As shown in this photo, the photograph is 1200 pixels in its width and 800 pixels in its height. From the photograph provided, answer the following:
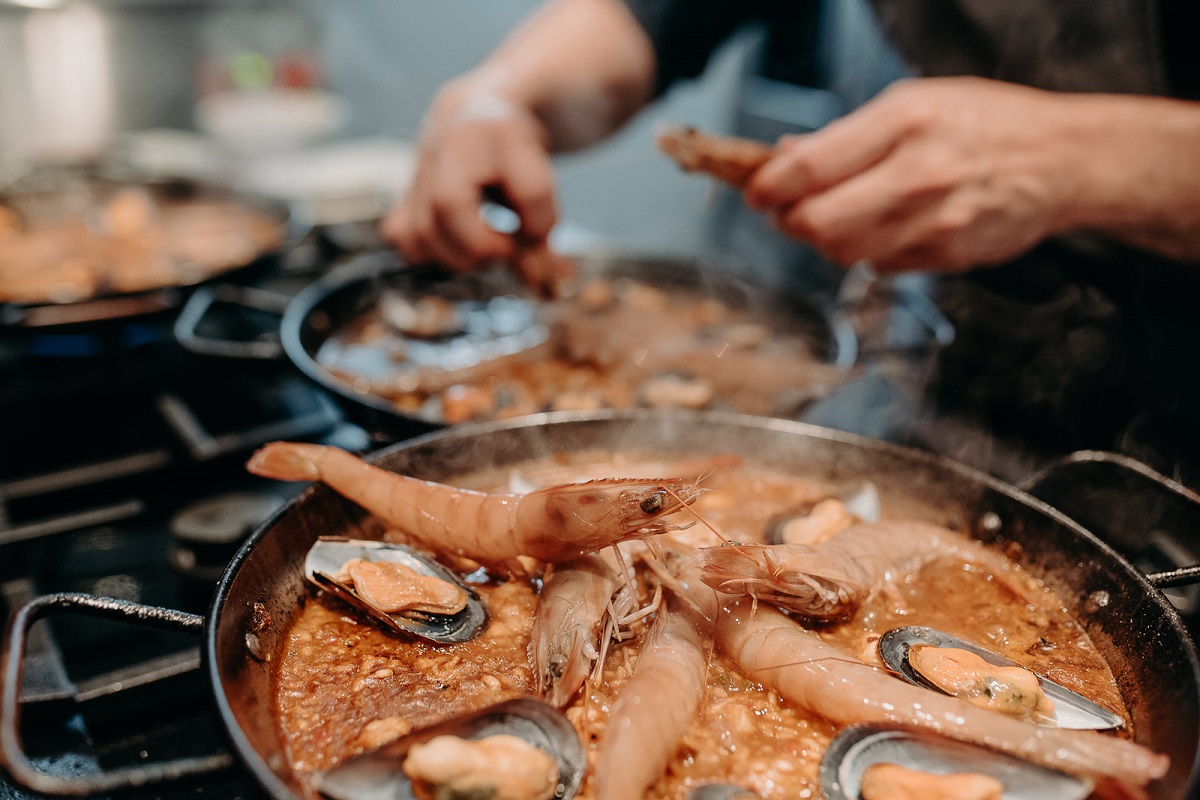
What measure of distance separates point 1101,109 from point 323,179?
5119mm

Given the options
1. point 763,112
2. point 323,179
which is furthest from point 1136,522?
point 323,179

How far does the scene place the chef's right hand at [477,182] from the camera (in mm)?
3051

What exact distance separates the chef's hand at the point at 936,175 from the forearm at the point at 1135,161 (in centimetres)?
4

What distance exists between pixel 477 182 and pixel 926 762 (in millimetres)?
2528

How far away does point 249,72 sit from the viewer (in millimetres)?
7566

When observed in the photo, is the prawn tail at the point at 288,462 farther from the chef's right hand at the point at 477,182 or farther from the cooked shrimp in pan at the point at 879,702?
the chef's right hand at the point at 477,182

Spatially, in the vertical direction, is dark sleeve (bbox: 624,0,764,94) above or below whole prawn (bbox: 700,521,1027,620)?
above

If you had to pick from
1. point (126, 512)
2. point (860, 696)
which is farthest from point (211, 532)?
point (860, 696)

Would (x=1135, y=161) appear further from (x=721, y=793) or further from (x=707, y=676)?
(x=721, y=793)

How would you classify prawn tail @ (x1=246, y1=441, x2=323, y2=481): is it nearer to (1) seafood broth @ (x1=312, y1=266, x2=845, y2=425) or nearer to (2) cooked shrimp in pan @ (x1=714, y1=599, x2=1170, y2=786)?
(1) seafood broth @ (x1=312, y1=266, x2=845, y2=425)

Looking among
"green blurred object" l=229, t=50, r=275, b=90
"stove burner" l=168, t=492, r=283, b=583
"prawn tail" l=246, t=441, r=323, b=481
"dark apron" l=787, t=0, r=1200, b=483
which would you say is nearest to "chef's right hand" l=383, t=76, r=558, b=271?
"stove burner" l=168, t=492, r=283, b=583

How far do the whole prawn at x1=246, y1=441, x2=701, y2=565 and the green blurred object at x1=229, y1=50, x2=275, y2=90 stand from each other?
7098 millimetres

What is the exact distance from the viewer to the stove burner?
7.56ft

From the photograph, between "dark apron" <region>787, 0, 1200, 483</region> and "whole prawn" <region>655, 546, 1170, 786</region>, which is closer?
"whole prawn" <region>655, 546, 1170, 786</region>
